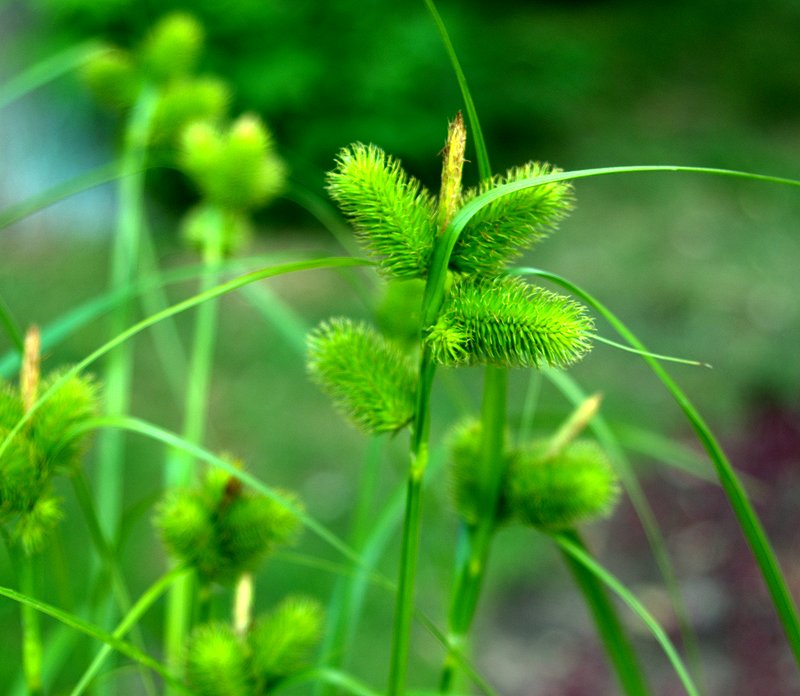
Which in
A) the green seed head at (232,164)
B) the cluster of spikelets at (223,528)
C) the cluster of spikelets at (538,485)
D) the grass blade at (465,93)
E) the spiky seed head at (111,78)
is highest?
the spiky seed head at (111,78)

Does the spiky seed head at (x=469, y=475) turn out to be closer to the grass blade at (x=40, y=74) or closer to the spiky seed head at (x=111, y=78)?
the grass blade at (x=40, y=74)

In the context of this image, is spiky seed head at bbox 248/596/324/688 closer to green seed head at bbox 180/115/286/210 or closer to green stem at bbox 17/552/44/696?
green stem at bbox 17/552/44/696

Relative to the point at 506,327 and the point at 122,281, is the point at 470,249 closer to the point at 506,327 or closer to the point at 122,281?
the point at 506,327

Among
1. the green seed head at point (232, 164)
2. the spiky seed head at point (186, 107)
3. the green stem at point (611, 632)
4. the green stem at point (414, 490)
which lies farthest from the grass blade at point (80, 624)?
the spiky seed head at point (186, 107)

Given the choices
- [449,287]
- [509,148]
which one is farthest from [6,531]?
[509,148]

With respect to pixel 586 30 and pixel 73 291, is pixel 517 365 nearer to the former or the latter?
pixel 73 291

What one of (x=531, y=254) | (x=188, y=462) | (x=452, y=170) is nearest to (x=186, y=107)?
(x=188, y=462)

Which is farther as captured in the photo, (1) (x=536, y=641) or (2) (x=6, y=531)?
(1) (x=536, y=641)

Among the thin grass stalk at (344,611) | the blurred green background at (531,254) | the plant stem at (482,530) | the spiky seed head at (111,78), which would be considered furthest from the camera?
the blurred green background at (531,254)
